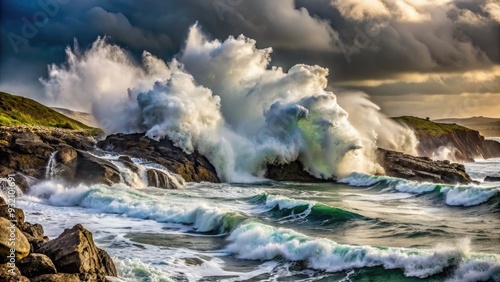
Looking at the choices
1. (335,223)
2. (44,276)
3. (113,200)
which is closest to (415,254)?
(335,223)

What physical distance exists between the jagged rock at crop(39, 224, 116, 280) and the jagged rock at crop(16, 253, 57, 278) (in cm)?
30

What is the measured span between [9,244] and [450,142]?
102 metres

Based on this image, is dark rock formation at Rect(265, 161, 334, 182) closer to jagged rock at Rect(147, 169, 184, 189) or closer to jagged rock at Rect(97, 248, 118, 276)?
jagged rock at Rect(147, 169, 184, 189)

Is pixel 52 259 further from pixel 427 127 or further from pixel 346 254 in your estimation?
A: pixel 427 127

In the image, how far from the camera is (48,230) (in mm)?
17219

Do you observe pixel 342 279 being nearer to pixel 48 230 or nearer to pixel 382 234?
pixel 382 234

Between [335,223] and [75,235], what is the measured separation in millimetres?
10040

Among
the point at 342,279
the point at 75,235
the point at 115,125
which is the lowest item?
the point at 342,279

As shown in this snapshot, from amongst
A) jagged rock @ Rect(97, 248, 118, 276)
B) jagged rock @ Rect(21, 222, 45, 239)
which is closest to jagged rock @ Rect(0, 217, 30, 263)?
jagged rock @ Rect(97, 248, 118, 276)

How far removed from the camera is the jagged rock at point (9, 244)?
9.30 m

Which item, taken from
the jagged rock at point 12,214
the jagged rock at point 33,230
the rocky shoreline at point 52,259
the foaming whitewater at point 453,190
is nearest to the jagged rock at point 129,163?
the foaming whitewater at point 453,190

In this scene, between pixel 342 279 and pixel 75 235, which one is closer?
pixel 75 235

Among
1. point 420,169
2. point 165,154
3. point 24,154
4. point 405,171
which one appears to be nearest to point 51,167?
point 24,154

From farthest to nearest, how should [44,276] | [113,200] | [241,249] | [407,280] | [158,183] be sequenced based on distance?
[158,183]
[113,200]
[241,249]
[407,280]
[44,276]
